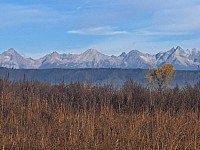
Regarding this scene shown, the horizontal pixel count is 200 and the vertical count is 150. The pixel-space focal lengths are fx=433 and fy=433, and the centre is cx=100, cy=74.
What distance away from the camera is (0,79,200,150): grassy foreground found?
30.2 feet

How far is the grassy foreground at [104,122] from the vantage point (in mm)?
9211

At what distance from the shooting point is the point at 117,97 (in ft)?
53.3

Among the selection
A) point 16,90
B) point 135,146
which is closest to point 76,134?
point 135,146

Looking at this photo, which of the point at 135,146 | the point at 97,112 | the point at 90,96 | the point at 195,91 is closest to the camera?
the point at 135,146

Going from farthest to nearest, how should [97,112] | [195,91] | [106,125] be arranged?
[195,91] → [97,112] → [106,125]

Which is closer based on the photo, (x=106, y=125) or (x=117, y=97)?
(x=106, y=125)

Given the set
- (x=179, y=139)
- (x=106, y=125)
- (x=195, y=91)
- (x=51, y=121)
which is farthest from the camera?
(x=195, y=91)

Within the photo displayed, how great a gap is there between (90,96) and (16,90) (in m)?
3.02

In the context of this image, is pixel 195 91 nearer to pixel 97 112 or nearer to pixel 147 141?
pixel 97 112

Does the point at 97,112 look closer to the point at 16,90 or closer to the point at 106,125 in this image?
the point at 106,125

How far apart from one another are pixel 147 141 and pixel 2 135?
134 inches

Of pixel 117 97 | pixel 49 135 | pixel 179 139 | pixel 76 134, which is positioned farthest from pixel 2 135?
pixel 117 97

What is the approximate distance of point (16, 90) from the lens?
1725 centimetres

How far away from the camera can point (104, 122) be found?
11.5m
